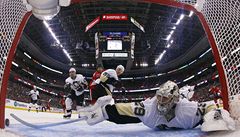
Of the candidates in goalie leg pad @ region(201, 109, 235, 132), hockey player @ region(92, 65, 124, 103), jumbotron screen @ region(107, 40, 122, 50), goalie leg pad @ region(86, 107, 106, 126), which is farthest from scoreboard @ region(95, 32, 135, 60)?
goalie leg pad @ region(201, 109, 235, 132)

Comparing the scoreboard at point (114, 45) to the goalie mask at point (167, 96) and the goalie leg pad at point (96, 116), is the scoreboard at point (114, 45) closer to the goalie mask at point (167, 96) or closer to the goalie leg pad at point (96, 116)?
the goalie leg pad at point (96, 116)

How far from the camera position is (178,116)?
215cm

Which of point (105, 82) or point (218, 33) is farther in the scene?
point (105, 82)

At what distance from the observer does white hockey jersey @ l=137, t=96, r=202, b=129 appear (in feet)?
6.97

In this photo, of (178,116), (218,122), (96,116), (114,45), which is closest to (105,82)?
(96,116)

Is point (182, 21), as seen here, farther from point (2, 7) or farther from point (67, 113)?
point (2, 7)

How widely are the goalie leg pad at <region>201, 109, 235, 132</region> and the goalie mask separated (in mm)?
263

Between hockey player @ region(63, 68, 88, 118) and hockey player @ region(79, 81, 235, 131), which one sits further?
hockey player @ region(63, 68, 88, 118)

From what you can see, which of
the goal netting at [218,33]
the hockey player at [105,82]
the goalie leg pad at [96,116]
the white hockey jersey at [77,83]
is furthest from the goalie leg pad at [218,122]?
the white hockey jersey at [77,83]

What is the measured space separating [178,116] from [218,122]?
0.43m

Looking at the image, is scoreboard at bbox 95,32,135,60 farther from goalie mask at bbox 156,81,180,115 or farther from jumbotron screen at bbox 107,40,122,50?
goalie mask at bbox 156,81,180,115

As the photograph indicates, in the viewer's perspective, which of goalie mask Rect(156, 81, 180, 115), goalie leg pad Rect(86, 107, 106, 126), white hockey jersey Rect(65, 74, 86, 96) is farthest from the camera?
white hockey jersey Rect(65, 74, 86, 96)

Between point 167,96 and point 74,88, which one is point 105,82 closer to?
point 74,88

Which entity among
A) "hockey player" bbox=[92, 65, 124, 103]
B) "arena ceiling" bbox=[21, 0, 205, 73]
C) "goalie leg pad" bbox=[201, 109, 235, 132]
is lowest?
"goalie leg pad" bbox=[201, 109, 235, 132]
